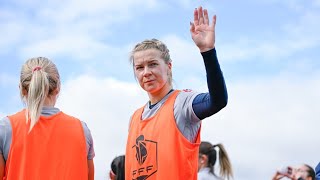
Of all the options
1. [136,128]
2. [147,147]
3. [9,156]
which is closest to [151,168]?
[147,147]

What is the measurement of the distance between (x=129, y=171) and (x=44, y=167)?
2.16 feet

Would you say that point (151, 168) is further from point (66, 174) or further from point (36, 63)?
point (36, 63)

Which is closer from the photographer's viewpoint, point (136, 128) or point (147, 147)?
point (147, 147)

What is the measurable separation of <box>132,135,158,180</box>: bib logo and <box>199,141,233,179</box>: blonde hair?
1.80m

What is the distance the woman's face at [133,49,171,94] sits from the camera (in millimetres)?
4094

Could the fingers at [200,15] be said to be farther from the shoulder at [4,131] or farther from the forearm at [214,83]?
the shoulder at [4,131]

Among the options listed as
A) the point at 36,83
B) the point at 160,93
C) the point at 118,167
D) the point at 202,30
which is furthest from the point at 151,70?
the point at 118,167

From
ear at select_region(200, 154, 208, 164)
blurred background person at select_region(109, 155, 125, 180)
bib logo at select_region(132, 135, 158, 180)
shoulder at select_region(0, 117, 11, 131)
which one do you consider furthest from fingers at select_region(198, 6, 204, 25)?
ear at select_region(200, 154, 208, 164)

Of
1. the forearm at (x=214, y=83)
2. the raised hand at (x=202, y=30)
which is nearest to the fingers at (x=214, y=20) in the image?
the raised hand at (x=202, y=30)

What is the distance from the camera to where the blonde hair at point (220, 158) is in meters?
5.68

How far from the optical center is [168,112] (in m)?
3.95

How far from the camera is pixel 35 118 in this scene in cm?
374

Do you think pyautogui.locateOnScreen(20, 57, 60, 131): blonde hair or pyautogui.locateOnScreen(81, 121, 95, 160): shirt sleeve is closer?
pyautogui.locateOnScreen(20, 57, 60, 131): blonde hair

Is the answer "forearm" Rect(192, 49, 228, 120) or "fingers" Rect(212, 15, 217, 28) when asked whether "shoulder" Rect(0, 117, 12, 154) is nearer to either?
"forearm" Rect(192, 49, 228, 120)
